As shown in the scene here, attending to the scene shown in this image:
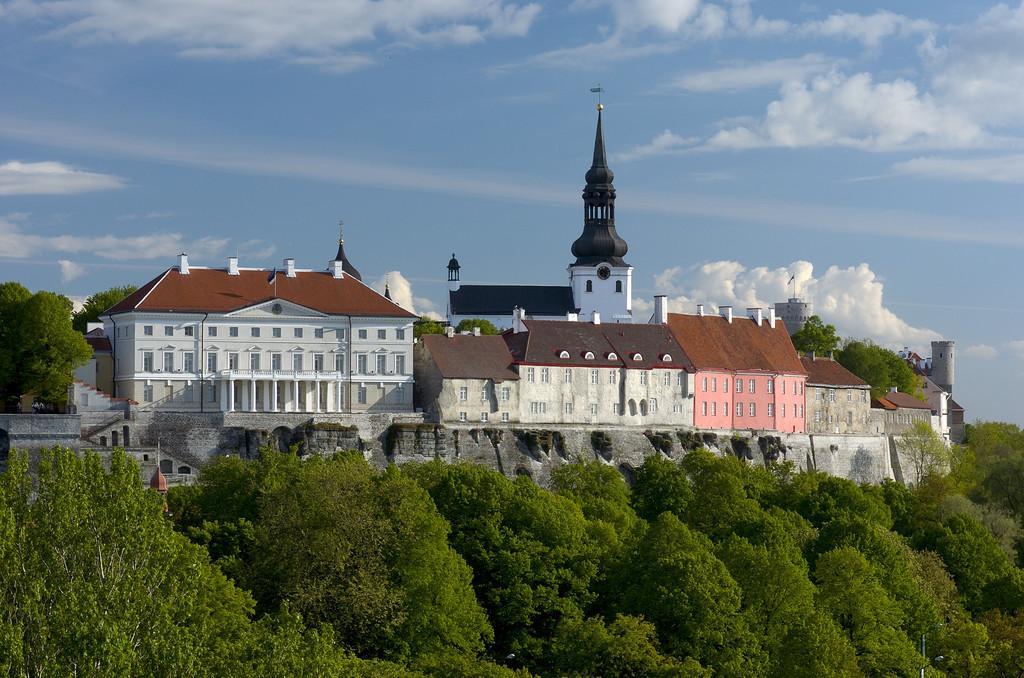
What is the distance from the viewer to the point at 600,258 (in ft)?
426

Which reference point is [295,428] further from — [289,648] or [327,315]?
[289,648]

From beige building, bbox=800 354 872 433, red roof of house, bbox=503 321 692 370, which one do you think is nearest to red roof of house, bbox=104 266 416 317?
red roof of house, bbox=503 321 692 370

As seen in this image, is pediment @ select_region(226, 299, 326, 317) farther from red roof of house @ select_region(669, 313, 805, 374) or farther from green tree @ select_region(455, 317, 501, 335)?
green tree @ select_region(455, 317, 501, 335)

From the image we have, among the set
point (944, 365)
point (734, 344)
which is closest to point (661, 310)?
point (734, 344)

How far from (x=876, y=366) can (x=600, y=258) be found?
19.0 metres

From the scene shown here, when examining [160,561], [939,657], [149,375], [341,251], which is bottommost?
[939,657]

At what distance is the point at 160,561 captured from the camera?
4559 cm

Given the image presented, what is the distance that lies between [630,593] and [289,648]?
22.6 m

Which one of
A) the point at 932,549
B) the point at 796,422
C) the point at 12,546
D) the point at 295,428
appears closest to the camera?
the point at 12,546

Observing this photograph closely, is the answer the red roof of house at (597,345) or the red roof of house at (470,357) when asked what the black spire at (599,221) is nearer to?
the red roof of house at (597,345)

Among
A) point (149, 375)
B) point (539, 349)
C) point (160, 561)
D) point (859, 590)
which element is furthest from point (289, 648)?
point (539, 349)

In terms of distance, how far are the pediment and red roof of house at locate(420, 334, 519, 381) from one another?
6510mm

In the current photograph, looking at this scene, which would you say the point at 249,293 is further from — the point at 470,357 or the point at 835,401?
the point at 835,401

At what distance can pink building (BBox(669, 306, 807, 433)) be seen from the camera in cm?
10800
